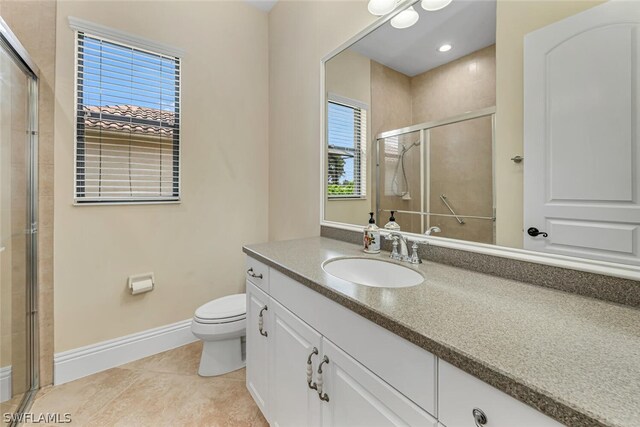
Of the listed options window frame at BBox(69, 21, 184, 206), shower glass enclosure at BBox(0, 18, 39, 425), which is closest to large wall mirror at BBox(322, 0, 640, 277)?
window frame at BBox(69, 21, 184, 206)

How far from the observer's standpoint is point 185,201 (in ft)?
7.02

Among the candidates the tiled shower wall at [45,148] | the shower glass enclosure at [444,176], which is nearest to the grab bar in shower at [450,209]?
→ the shower glass enclosure at [444,176]

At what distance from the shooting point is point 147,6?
6.44 ft

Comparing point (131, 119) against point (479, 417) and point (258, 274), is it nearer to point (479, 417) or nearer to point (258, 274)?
point (258, 274)

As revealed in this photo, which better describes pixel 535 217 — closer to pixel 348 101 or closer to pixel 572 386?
pixel 572 386

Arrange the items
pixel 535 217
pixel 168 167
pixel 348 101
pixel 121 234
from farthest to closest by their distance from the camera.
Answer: pixel 168 167
pixel 121 234
pixel 348 101
pixel 535 217

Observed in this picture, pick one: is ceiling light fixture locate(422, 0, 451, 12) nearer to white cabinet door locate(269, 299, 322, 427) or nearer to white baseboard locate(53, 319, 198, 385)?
white cabinet door locate(269, 299, 322, 427)

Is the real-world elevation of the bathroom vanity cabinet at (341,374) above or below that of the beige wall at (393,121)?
below

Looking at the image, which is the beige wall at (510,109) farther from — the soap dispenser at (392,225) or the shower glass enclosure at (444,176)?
the soap dispenser at (392,225)

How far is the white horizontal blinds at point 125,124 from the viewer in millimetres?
1774

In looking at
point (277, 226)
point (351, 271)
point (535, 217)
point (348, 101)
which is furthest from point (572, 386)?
point (277, 226)

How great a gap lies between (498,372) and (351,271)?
0.85 metres

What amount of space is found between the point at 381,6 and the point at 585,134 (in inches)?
43.5

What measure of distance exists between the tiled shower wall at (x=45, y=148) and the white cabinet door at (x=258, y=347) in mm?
1275
